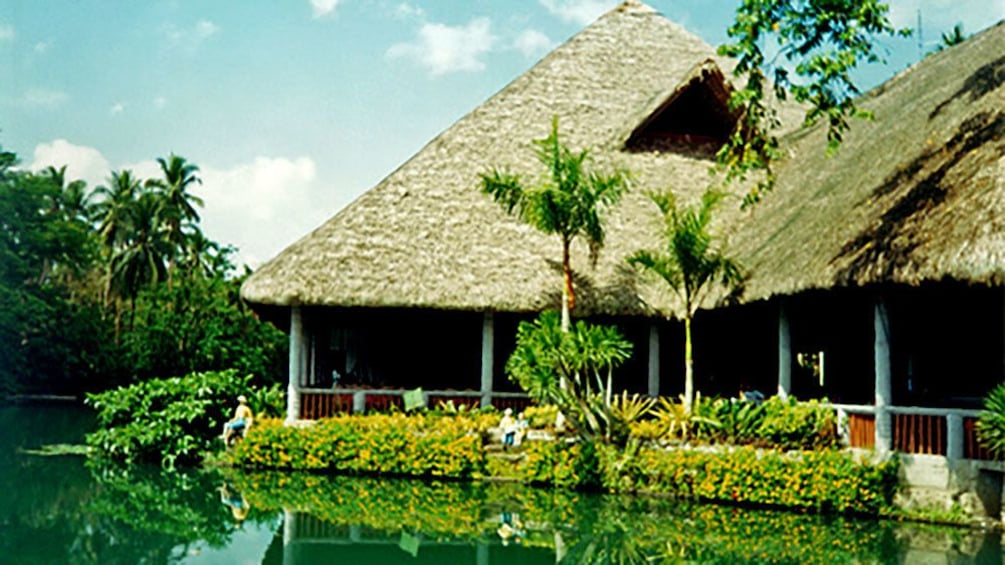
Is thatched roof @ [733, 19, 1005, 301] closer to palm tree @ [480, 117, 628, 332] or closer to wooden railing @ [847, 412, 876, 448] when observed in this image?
wooden railing @ [847, 412, 876, 448]

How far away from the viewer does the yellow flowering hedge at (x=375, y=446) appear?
1362 centimetres

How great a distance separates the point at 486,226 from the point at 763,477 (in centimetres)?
659

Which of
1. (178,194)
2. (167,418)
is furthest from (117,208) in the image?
(167,418)

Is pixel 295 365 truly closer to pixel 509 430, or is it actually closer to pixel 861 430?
pixel 509 430

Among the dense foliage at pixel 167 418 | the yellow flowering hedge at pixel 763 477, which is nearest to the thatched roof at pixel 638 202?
the yellow flowering hedge at pixel 763 477

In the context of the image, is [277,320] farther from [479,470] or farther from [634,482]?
[634,482]

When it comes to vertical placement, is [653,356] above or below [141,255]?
below

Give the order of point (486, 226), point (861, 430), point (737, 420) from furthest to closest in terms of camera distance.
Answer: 1. point (486, 226)
2. point (737, 420)
3. point (861, 430)

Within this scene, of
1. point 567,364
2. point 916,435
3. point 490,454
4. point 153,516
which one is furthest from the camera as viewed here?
point 490,454

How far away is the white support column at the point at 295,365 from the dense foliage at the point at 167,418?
1254 millimetres

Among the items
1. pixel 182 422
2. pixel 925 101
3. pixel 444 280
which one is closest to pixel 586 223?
pixel 444 280

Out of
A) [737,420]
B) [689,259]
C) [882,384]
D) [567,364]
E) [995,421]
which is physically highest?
[689,259]

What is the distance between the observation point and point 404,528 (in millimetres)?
10000

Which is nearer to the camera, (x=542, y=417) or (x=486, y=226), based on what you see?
(x=542, y=417)
